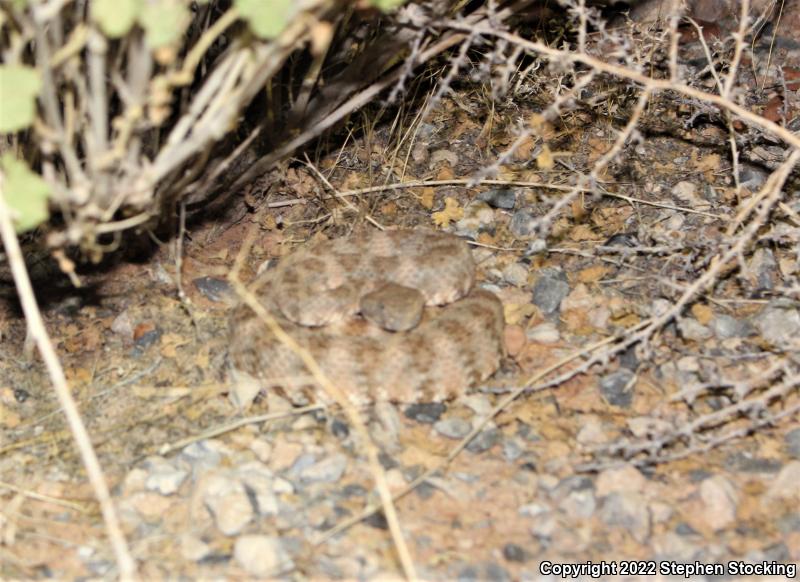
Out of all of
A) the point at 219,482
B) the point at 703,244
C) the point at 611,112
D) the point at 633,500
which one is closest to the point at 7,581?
the point at 219,482

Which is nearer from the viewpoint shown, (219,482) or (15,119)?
(15,119)

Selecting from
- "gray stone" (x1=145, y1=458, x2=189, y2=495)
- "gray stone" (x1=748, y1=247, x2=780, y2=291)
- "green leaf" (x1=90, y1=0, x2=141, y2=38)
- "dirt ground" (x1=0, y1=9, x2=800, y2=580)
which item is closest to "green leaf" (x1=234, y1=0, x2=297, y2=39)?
"green leaf" (x1=90, y1=0, x2=141, y2=38)

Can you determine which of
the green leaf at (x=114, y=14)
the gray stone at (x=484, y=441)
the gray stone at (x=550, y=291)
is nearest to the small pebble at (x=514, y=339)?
the gray stone at (x=550, y=291)

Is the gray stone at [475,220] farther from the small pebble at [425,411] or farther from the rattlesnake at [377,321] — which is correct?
the small pebble at [425,411]

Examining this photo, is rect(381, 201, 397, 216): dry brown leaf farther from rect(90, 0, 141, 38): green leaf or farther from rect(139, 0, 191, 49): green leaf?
rect(90, 0, 141, 38): green leaf

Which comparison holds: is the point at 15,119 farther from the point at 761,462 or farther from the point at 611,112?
the point at 611,112
